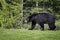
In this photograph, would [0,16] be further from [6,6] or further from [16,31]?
[16,31]

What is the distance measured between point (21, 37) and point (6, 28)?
48 cm

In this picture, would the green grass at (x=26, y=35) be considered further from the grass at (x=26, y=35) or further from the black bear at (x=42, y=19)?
the black bear at (x=42, y=19)

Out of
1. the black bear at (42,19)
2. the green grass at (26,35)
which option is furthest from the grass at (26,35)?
the black bear at (42,19)

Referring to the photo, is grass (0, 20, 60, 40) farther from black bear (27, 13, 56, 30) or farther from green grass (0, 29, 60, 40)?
black bear (27, 13, 56, 30)

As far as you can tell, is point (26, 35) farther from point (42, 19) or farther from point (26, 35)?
point (42, 19)

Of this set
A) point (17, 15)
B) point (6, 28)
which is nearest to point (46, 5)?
point (17, 15)

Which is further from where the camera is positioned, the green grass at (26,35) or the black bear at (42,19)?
the black bear at (42,19)

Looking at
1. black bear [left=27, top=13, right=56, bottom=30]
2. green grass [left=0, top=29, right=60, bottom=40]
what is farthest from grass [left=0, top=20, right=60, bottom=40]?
black bear [left=27, top=13, right=56, bottom=30]

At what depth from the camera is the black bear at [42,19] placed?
2713 millimetres

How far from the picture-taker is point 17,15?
2.79 meters

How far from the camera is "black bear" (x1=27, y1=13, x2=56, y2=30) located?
2713 millimetres

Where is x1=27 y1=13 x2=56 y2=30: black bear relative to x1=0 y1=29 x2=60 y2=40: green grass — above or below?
above

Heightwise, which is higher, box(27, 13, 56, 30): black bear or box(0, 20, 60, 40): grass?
box(27, 13, 56, 30): black bear

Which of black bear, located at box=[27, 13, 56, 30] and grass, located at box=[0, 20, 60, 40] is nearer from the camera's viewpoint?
grass, located at box=[0, 20, 60, 40]
